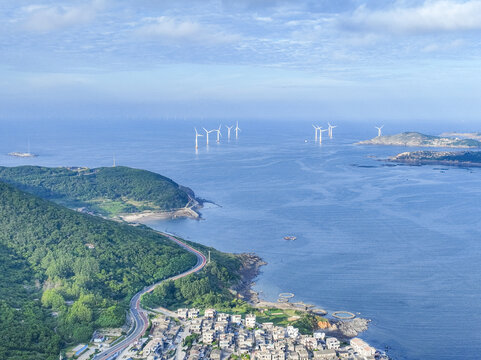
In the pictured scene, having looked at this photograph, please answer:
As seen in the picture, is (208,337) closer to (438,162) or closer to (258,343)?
(258,343)

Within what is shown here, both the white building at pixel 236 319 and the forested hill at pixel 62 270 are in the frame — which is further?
the white building at pixel 236 319

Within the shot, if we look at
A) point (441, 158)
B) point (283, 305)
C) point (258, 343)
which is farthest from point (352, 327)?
point (441, 158)

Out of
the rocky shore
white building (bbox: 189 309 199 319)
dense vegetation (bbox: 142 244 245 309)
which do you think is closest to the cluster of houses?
white building (bbox: 189 309 199 319)

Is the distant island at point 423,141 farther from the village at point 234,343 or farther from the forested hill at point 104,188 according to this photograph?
the village at point 234,343

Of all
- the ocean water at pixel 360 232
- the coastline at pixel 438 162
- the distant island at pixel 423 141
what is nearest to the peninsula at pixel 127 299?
the ocean water at pixel 360 232

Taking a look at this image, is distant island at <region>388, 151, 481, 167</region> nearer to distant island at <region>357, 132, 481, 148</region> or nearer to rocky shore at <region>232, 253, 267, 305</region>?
distant island at <region>357, 132, 481, 148</region>

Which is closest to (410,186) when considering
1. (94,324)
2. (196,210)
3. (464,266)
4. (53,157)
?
(196,210)
